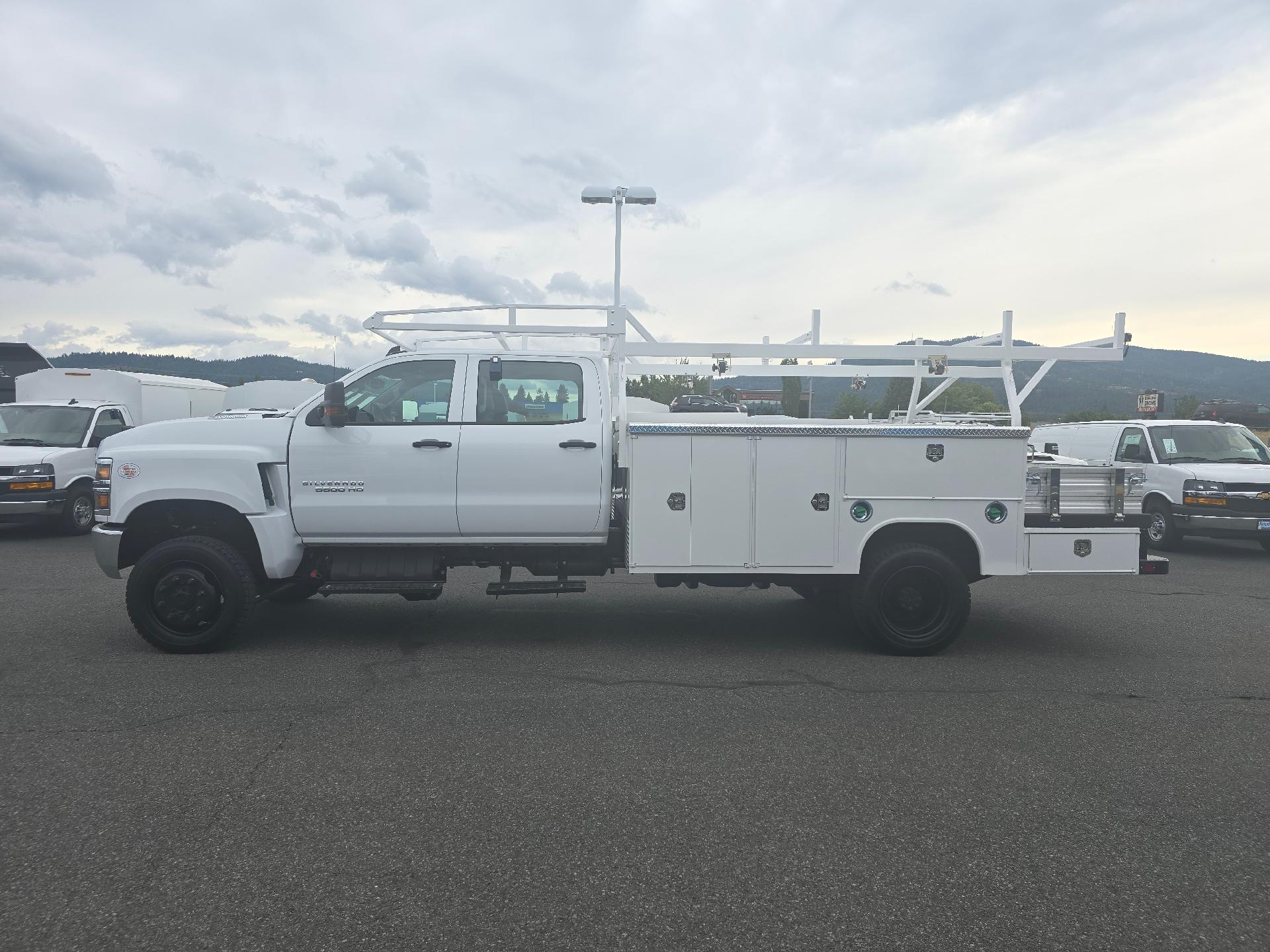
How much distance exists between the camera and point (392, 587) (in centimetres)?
652

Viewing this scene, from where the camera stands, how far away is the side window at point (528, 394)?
21.8 ft

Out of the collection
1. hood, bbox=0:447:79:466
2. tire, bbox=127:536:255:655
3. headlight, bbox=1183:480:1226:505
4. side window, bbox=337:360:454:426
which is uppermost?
side window, bbox=337:360:454:426

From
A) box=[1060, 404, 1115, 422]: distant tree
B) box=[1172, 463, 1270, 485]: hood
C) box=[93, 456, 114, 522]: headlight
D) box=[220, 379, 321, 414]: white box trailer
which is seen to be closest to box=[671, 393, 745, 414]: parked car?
box=[93, 456, 114, 522]: headlight

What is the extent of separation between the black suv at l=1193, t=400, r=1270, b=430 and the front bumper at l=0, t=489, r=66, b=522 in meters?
30.3

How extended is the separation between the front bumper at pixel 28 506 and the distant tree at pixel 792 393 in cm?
1045

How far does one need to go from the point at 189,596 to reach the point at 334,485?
4.29 feet

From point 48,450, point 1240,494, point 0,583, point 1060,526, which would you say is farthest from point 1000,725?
point 48,450

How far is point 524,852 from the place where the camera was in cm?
343

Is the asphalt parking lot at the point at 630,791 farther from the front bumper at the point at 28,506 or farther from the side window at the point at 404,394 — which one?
the front bumper at the point at 28,506

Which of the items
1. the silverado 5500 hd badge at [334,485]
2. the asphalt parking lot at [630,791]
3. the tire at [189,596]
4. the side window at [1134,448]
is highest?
the side window at [1134,448]

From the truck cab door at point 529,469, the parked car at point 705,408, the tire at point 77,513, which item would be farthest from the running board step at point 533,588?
the tire at point 77,513

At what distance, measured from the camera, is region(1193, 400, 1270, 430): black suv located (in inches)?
1127

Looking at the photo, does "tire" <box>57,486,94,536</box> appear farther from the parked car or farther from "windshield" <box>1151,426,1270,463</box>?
"windshield" <box>1151,426,1270,463</box>

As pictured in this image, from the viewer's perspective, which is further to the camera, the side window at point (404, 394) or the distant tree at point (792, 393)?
the distant tree at point (792, 393)
